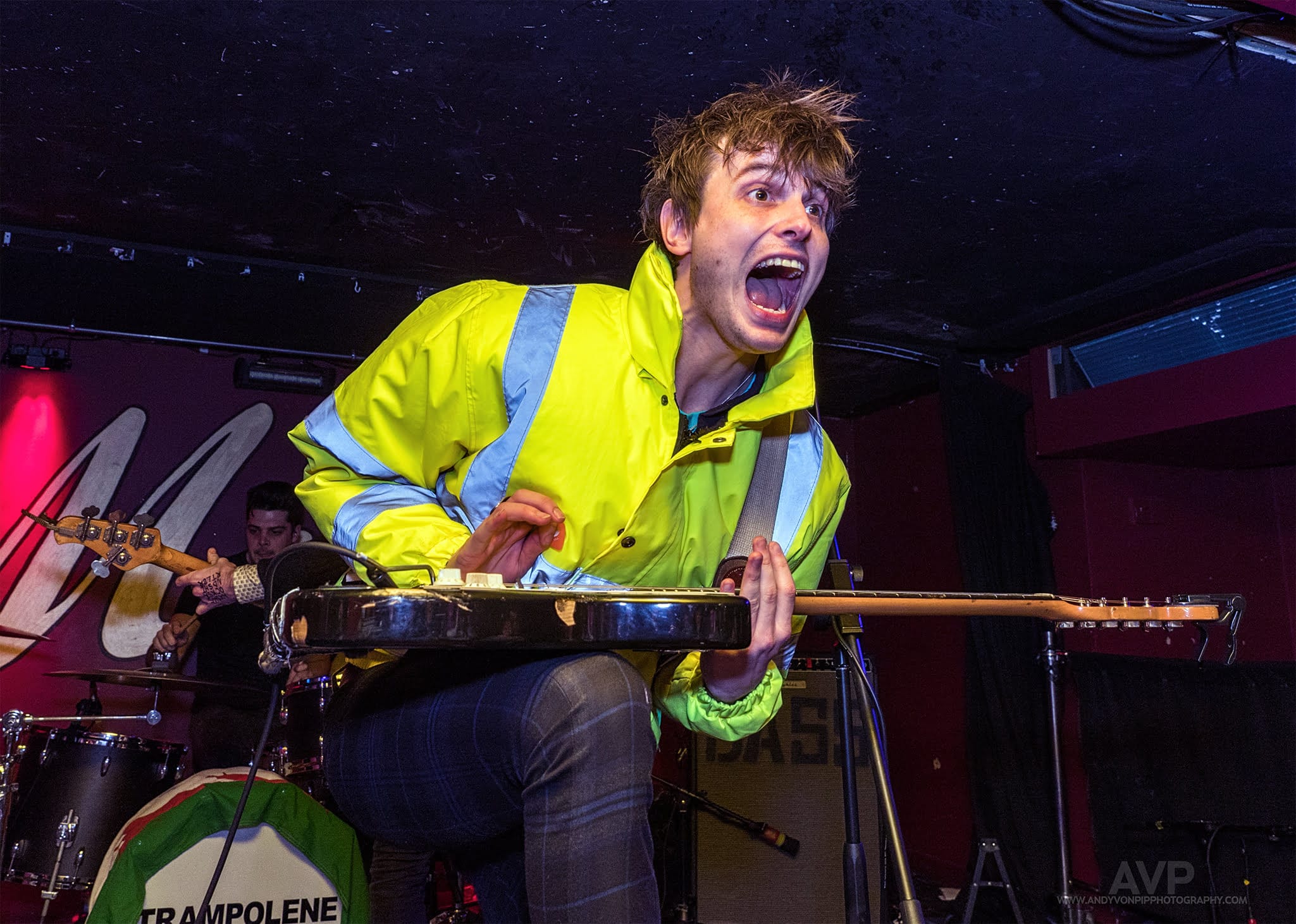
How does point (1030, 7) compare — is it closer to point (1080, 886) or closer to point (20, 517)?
point (1080, 886)

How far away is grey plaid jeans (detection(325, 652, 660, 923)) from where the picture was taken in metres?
0.99

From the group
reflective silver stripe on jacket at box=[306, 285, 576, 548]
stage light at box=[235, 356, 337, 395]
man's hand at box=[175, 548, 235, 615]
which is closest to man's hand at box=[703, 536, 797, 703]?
reflective silver stripe on jacket at box=[306, 285, 576, 548]

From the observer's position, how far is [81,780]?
13.0 feet

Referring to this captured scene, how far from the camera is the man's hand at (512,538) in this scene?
52.6 inches

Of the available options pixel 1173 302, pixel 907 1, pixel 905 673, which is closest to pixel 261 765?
pixel 907 1

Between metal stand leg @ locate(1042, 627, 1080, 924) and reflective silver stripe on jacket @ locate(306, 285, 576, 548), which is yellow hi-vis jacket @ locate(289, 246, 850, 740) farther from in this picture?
metal stand leg @ locate(1042, 627, 1080, 924)

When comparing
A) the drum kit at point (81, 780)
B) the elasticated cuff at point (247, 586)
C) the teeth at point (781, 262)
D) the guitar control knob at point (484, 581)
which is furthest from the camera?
the elasticated cuff at point (247, 586)

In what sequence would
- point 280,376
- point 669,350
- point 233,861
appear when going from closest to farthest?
point 669,350
point 233,861
point 280,376

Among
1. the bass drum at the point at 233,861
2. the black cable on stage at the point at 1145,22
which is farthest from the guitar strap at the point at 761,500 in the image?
the bass drum at the point at 233,861

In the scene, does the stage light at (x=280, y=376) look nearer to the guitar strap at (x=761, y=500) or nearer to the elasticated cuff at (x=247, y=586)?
the elasticated cuff at (x=247, y=586)

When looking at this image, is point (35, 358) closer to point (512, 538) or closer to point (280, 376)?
point (280, 376)

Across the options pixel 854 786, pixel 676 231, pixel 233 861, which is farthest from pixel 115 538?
pixel 676 231

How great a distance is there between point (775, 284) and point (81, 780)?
11.4ft

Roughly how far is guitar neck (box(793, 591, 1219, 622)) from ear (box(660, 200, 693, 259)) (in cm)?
71
